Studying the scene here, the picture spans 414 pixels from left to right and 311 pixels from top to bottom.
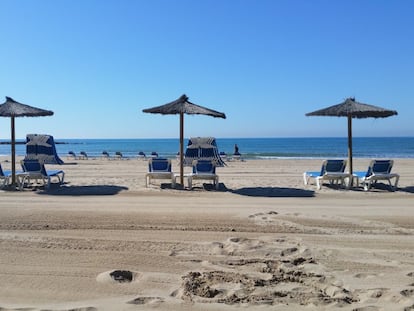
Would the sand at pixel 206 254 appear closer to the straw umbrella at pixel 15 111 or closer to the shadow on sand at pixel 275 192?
the shadow on sand at pixel 275 192

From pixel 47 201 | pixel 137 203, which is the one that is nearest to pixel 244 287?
pixel 137 203

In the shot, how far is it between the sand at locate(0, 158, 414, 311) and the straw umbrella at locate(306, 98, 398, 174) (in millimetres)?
2691

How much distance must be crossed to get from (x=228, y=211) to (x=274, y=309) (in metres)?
3.96

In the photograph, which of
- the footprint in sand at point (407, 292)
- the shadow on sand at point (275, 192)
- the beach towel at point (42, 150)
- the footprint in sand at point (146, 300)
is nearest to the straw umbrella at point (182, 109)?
the shadow on sand at point (275, 192)

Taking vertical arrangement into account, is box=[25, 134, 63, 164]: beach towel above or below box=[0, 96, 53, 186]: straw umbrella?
below

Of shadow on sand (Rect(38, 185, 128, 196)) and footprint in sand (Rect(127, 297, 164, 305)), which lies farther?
shadow on sand (Rect(38, 185, 128, 196))

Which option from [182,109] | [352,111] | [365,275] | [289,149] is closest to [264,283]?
[365,275]

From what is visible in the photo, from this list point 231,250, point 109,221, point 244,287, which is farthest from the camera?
point 109,221

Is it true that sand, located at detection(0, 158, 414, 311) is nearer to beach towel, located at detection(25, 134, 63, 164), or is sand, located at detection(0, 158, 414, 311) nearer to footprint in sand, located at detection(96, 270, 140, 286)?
footprint in sand, located at detection(96, 270, 140, 286)

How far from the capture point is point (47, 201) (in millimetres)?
8344

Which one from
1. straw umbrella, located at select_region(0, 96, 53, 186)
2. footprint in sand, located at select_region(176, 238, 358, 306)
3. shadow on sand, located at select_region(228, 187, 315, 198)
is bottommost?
footprint in sand, located at select_region(176, 238, 358, 306)

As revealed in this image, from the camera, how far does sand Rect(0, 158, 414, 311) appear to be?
3.50 m

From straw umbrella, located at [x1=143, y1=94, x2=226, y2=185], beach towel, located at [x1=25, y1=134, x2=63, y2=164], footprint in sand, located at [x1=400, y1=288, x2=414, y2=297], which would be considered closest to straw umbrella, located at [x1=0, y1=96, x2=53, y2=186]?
beach towel, located at [x1=25, y1=134, x2=63, y2=164]

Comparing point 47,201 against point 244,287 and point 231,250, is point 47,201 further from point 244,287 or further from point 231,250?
point 244,287
